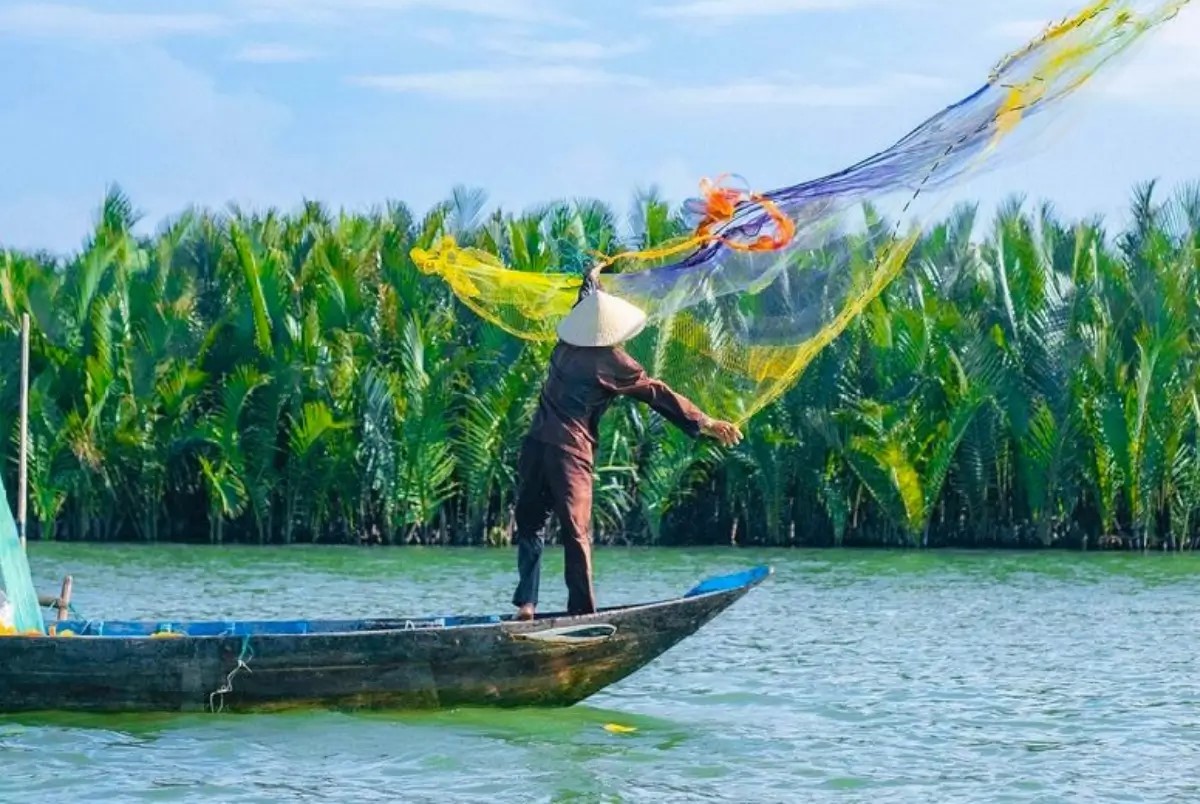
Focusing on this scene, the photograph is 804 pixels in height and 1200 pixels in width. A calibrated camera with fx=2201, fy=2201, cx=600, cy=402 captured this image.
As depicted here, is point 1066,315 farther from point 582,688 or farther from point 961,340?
point 582,688

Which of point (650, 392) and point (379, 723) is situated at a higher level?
point (650, 392)

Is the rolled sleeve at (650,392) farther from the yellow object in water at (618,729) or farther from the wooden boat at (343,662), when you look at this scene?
the yellow object in water at (618,729)

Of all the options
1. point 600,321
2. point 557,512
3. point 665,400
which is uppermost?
point 600,321

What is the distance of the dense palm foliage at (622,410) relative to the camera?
2534cm

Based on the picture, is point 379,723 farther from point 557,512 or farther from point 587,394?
point 587,394

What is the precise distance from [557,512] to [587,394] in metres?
0.71

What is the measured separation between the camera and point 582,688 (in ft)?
42.1

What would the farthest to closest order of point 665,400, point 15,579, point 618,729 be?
point 15,579 < point 618,729 < point 665,400

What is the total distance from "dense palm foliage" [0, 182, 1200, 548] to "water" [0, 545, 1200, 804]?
13.5 ft

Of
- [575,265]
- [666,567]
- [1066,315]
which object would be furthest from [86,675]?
[1066,315]

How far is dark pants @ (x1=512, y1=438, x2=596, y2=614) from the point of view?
12523mm

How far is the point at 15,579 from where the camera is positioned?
42.8 ft

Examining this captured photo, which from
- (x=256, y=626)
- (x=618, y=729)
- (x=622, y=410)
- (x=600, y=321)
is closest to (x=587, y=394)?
(x=600, y=321)

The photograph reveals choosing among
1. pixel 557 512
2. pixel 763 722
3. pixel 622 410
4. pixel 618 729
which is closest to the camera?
pixel 557 512
